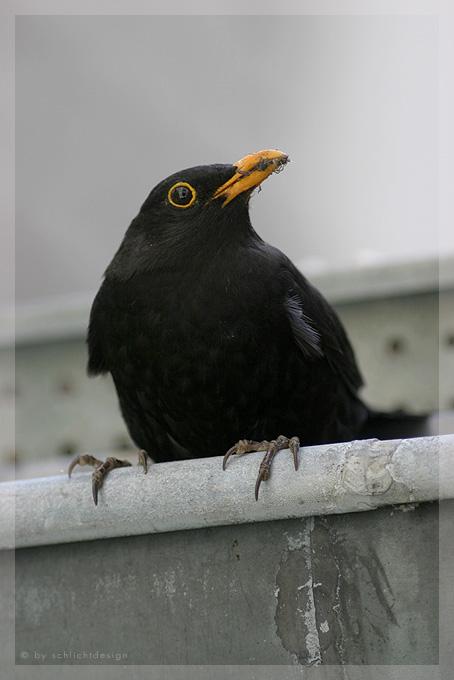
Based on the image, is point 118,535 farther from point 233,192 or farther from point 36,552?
point 233,192

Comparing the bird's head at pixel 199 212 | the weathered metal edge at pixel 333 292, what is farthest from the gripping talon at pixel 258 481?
the weathered metal edge at pixel 333 292

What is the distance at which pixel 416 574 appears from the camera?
2.10 metres

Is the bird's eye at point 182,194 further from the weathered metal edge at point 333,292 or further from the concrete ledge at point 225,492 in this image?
the weathered metal edge at point 333,292

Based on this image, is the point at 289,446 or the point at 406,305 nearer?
the point at 289,446

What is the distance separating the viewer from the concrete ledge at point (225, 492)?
→ 207 cm

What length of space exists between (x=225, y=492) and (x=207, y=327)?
0.83m

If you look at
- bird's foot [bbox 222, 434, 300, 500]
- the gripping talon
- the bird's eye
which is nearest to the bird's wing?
the bird's eye

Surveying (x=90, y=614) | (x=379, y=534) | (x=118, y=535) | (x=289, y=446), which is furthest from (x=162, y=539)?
(x=379, y=534)

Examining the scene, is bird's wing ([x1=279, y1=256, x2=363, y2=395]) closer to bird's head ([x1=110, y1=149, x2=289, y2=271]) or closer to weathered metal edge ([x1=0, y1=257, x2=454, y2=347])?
bird's head ([x1=110, y1=149, x2=289, y2=271])

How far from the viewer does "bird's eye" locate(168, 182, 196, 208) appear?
3193 mm

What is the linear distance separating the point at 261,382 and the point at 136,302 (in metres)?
0.59

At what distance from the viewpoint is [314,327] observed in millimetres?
3344

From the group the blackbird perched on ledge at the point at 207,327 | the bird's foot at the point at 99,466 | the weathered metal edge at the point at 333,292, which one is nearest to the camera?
the bird's foot at the point at 99,466

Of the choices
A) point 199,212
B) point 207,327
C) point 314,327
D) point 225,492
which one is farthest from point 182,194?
point 225,492
